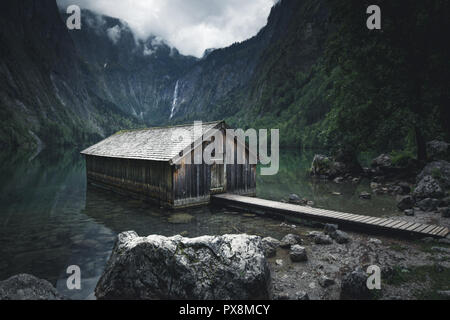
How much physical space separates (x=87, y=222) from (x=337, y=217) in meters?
11.8

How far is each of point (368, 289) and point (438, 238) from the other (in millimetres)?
5363

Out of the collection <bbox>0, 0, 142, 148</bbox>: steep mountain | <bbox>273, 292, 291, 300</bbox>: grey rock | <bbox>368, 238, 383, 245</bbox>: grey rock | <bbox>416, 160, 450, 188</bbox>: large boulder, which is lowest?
<bbox>273, 292, 291, 300</bbox>: grey rock

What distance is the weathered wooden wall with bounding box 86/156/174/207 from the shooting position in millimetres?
16188

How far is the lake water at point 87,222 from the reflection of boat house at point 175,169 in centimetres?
93

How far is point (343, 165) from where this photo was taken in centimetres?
2923

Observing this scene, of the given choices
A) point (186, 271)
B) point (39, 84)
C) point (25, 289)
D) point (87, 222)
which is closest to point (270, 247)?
point (186, 271)

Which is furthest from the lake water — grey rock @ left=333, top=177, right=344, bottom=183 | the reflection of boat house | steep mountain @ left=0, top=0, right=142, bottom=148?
steep mountain @ left=0, top=0, right=142, bottom=148

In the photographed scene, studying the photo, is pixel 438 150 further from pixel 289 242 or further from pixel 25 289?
pixel 25 289

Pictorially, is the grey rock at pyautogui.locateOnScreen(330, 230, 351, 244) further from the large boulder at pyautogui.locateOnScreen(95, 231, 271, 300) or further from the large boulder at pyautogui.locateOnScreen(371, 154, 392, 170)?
the large boulder at pyautogui.locateOnScreen(371, 154, 392, 170)

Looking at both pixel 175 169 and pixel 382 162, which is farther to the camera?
pixel 382 162

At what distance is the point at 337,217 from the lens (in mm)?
12031

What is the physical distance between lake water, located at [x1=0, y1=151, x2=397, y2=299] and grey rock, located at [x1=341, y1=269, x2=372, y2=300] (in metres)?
5.11
